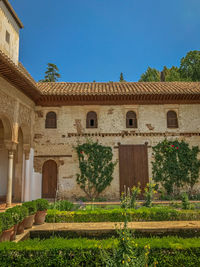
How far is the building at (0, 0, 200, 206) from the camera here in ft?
43.3

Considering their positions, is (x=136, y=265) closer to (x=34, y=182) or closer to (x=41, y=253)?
(x=41, y=253)

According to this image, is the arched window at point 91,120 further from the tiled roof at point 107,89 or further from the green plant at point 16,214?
the green plant at point 16,214

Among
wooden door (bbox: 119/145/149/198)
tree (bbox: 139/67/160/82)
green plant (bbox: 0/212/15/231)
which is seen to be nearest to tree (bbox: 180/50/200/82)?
tree (bbox: 139/67/160/82)

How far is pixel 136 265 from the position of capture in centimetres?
323

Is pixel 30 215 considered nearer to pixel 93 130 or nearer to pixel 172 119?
pixel 93 130

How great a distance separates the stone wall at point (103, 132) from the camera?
1346cm

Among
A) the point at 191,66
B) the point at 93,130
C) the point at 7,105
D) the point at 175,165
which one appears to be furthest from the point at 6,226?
the point at 191,66

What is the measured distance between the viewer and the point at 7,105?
10188 millimetres

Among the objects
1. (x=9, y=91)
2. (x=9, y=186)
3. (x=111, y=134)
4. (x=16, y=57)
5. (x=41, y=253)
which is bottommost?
(x=41, y=253)

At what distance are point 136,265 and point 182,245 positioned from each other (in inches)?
57.3

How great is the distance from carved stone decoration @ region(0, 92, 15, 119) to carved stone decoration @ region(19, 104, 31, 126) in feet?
3.19

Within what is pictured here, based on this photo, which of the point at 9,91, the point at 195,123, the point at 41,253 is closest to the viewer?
the point at 41,253

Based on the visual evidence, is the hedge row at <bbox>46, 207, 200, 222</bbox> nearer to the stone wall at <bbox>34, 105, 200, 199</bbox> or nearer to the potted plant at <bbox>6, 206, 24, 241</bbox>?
the potted plant at <bbox>6, 206, 24, 241</bbox>

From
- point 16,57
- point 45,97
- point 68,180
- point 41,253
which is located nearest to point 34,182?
point 68,180
